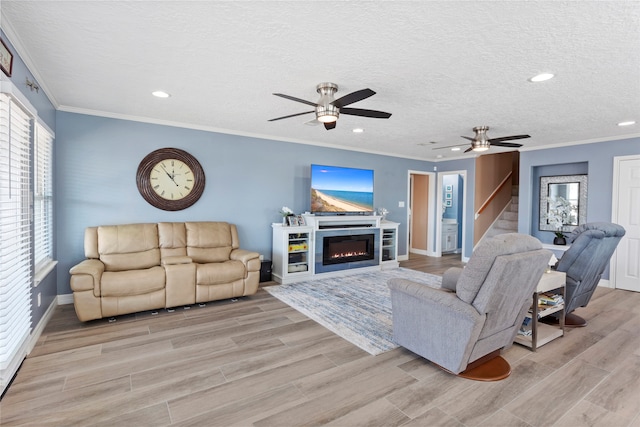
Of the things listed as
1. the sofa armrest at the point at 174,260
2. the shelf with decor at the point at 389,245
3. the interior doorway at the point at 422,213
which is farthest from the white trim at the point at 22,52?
the interior doorway at the point at 422,213

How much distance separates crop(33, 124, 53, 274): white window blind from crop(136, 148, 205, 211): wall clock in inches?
37.2

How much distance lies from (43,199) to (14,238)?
145cm

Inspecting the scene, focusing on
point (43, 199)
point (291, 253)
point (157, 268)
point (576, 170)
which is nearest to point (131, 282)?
point (157, 268)

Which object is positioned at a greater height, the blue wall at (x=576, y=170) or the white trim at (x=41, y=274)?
the blue wall at (x=576, y=170)

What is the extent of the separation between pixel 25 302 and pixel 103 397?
1.16 metres

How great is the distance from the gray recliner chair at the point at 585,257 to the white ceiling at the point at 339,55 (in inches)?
52.5

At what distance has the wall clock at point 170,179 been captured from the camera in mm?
4410

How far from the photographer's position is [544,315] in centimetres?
302

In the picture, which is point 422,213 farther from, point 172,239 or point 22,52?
point 22,52

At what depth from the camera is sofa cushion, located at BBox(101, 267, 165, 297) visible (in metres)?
3.36

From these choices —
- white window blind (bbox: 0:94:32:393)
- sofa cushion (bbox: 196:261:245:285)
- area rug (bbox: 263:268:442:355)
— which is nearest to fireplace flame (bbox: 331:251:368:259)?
area rug (bbox: 263:268:442:355)

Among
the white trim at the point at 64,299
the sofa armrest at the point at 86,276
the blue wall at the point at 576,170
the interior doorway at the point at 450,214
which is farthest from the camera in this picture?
the interior doorway at the point at 450,214

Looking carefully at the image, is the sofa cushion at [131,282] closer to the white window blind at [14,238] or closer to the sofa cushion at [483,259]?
the white window blind at [14,238]

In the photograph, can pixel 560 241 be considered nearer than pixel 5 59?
No
